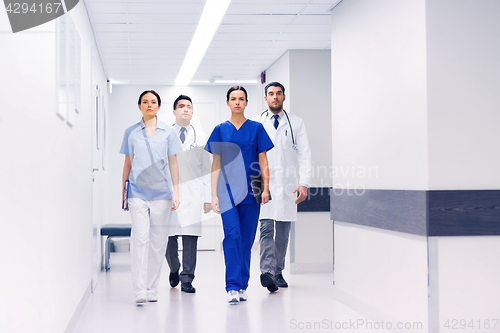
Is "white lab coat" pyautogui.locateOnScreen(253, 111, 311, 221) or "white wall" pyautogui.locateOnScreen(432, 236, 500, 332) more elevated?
"white lab coat" pyautogui.locateOnScreen(253, 111, 311, 221)

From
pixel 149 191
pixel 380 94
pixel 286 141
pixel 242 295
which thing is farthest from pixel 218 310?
pixel 380 94

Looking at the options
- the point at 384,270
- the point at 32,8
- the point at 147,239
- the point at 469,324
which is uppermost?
the point at 32,8

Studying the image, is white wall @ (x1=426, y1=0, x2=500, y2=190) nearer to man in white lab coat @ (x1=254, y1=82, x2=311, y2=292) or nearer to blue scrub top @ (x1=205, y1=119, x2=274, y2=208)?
blue scrub top @ (x1=205, y1=119, x2=274, y2=208)

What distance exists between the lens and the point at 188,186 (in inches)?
185

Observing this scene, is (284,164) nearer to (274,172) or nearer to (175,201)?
(274,172)

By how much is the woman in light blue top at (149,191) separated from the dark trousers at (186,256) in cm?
46

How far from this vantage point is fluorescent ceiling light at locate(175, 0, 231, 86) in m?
4.37

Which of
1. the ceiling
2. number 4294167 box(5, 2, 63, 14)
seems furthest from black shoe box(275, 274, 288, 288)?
number 4294167 box(5, 2, 63, 14)

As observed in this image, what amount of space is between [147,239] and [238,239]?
0.68m

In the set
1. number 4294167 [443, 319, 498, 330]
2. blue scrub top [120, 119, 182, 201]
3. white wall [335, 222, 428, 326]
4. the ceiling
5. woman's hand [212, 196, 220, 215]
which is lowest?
number 4294167 [443, 319, 498, 330]

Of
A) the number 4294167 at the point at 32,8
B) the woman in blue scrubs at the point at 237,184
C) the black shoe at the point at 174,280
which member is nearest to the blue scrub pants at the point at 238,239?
the woman in blue scrubs at the point at 237,184

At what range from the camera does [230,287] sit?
12.6 ft

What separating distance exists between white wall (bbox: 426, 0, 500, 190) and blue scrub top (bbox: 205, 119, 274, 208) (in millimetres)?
1443

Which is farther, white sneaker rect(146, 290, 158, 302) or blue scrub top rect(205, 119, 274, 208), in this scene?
white sneaker rect(146, 290, 158, 302)
